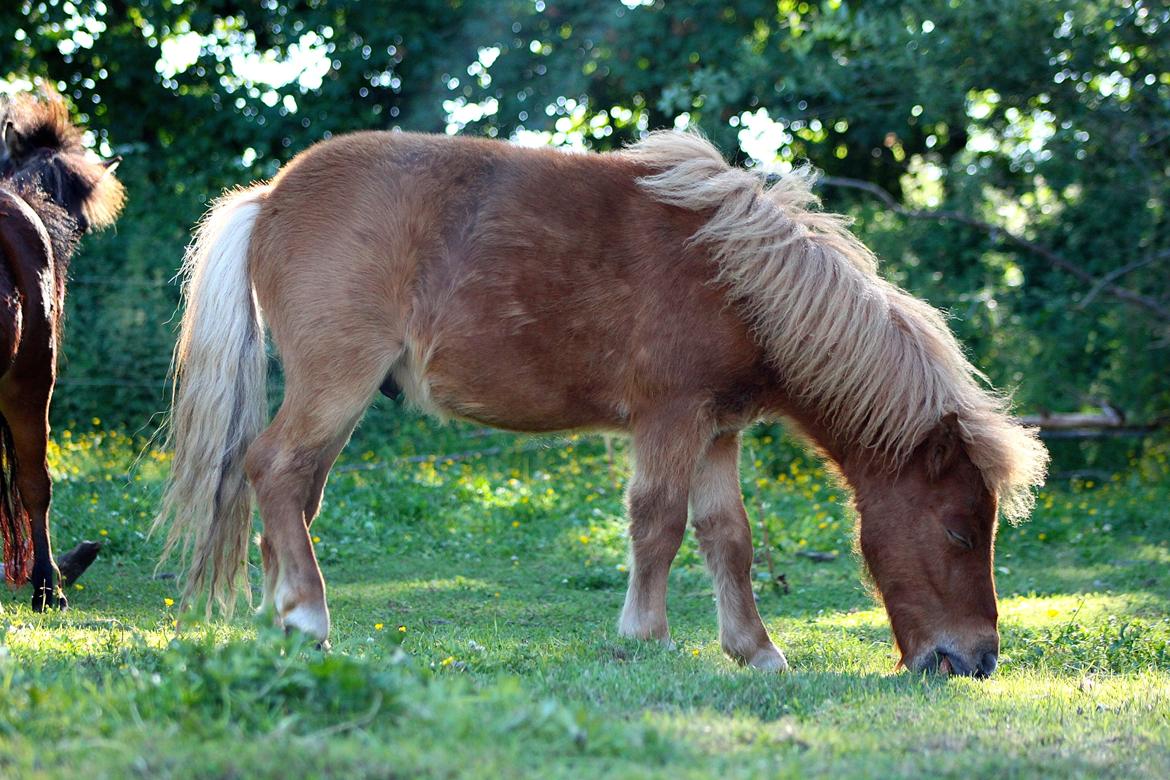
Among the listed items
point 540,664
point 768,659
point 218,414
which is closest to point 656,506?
point 768,659

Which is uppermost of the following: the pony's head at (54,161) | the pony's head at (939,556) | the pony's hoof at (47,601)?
the pony's head at (54,161)

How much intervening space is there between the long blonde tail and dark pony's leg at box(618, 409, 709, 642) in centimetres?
161

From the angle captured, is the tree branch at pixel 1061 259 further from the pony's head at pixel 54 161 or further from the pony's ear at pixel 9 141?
the pony's ear at pixel 9 141

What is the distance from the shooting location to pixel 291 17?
566 inches

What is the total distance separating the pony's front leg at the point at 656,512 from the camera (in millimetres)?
4926

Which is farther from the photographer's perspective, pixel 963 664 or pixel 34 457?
pixel 34 457

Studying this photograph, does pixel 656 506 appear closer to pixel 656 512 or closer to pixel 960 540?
pixel 656 512

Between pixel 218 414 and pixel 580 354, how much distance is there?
1512 mm

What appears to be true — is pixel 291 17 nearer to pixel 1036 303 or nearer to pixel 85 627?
pixel 1036 303

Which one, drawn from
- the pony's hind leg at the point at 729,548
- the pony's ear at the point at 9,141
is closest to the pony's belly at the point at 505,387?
the pony's hind leg at the point at 729,548

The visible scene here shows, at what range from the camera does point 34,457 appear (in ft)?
20.0

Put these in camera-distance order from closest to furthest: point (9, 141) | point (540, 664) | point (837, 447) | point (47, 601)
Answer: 1. point (540, 664)
2. point (837, 447)
3. point (47, 601)
4. point (9, 141)

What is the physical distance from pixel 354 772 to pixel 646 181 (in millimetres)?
3302

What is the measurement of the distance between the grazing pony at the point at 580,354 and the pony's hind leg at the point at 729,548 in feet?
0.06
